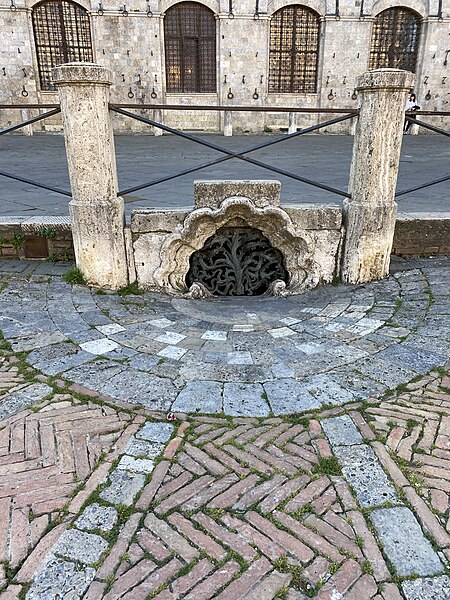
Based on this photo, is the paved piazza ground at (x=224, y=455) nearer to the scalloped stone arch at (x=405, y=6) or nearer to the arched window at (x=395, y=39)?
the scalloped stone arch at (x=405, y=6)

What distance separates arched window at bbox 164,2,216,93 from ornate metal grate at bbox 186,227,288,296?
649 inches

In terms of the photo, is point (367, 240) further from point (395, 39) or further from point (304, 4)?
point (395, 39)

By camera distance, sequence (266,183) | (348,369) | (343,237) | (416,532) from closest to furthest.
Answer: (416,532) → (348,369) → (266,183) → (343,237)

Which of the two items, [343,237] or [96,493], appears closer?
[96,493]

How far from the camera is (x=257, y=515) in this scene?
6.64ft

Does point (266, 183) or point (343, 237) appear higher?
point (266, 183)

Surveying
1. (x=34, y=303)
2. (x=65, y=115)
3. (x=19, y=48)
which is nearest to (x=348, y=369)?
(x=34, y=303)

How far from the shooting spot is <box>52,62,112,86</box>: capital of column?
3949mm

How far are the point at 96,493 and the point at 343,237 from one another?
3546mm

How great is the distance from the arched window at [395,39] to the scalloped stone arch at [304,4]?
244cm

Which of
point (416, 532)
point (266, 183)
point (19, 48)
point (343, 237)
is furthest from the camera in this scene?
point (19, 48)

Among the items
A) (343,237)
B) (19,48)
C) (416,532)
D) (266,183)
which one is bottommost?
(416,532)

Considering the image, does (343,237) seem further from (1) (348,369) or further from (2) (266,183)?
(1) (348,369)

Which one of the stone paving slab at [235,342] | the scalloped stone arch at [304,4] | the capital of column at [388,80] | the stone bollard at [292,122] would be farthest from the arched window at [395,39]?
the stone paving slab at [235,342]
